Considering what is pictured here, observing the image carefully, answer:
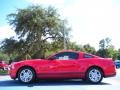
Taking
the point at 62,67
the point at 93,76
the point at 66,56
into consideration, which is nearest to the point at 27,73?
the point at 62,67

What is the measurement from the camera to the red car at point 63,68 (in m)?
12.5

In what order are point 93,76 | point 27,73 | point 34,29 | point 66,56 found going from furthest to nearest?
point 34,29, point 66,56, point 93,76, point 27,73

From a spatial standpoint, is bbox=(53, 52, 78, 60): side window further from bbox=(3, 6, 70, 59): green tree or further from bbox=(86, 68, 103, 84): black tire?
bbox=(3, 6, 70, 59): green tree

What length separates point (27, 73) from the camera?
40.7 ft

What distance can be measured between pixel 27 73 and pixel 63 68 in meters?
1.39

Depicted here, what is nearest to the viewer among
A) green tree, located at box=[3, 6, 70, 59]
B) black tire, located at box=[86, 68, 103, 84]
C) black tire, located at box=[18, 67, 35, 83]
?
black tire, located at box=[18, 67, 35, 83]

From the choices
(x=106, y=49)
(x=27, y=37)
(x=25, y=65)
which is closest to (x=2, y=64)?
(x=27, y=37)

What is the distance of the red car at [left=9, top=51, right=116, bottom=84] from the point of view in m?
12.5

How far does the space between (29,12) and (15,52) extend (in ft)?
22.7

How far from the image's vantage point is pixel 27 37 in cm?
4675

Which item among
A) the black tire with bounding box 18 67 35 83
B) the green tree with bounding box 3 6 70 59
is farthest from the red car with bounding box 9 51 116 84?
the green tree with bounding box 3 6 70 59

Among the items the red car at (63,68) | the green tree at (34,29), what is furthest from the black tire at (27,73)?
the green tree at (34,29)

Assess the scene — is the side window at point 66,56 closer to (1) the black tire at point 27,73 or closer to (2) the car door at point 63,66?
(2) the car door at point 63,66

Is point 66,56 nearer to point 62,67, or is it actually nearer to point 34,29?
point 62,67
